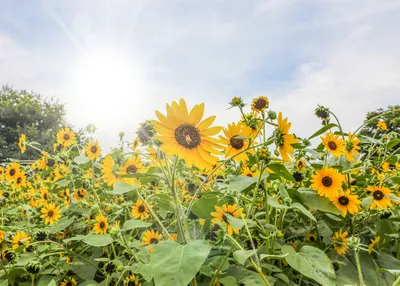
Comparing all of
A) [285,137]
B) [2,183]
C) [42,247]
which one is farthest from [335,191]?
[2,183]

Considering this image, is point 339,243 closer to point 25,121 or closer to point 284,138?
point 284,138

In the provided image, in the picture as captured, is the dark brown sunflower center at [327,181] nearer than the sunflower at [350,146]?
Yes

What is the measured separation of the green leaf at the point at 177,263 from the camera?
796mm

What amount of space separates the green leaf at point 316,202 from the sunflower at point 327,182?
0.07 feet

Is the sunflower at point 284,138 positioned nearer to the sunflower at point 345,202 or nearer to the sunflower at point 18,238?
the sunflower at point 345,202

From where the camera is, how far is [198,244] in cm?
89

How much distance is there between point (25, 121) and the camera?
72.2 feet

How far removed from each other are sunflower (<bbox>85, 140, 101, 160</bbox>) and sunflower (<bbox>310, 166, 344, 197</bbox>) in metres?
1.26

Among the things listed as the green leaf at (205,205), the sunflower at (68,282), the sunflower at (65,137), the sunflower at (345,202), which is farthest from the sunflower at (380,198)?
the sunflower at (65,137)

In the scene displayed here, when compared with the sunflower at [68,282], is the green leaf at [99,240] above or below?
above

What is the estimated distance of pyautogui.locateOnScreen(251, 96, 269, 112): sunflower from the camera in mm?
1648

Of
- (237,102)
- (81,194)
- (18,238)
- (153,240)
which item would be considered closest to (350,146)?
(237,102)

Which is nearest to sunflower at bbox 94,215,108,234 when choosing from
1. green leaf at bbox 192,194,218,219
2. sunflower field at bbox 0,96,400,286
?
sunflower field at bbox 0,96,400,286

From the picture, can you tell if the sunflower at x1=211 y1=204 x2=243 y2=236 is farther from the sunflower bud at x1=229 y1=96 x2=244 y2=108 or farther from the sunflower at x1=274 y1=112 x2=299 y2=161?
the sunflower bud at x1=229 y1=96 x2=244 y2=108
